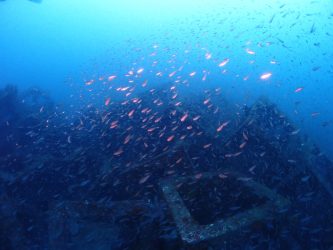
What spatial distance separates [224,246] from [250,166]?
11.5ft

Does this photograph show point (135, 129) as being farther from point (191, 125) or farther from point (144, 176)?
point (144, 176)

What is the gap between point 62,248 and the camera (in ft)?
20.3

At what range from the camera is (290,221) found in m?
5.48

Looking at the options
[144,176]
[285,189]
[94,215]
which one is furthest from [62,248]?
[285,189]

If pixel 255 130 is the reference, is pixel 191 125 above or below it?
above

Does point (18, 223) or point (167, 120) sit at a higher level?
point (167, 120)

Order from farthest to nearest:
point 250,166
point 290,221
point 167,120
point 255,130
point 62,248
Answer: point 167,120
point 255,130
point 250,166
point 62,248
point 290,221

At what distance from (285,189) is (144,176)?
140 inches

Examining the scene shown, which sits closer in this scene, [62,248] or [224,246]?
[224,246]

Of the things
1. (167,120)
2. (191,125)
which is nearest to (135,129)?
(167,120)

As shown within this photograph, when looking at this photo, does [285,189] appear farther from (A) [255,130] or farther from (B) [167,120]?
(B) [167,120]

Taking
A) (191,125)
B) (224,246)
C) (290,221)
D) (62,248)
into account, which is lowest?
(290,221)

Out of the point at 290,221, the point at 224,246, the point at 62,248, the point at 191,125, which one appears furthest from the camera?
the point at 191,125

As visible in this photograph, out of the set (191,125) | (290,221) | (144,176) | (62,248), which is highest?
(191,125)
